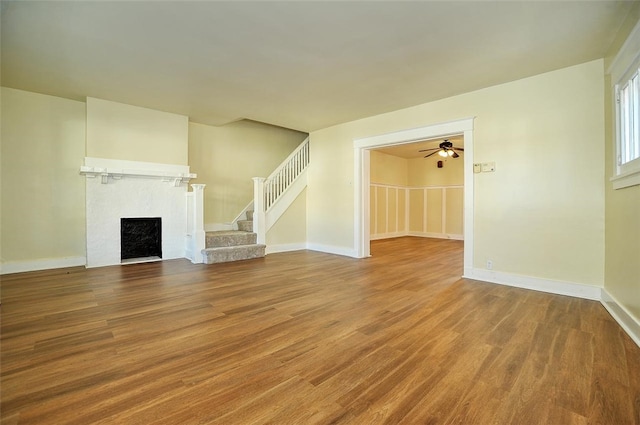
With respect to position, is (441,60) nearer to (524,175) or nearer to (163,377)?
(524,175)

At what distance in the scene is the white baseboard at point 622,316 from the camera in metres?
2.15

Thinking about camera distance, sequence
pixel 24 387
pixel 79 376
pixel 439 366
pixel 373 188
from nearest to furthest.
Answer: pixel 24 387 → pixel 79 376 → pixel 439 366 → pixel 373 188

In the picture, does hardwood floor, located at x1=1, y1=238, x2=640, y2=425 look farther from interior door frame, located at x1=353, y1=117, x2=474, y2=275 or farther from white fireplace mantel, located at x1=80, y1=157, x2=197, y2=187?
white fireplace mantel, located at x1=80, y1=157, x2=197, y2=187

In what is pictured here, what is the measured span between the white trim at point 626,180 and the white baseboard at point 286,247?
5.14m

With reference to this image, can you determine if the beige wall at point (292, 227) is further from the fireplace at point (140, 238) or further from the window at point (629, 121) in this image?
the window at point (629, 121)

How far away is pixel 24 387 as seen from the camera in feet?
5.17

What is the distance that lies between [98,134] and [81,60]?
1647 mm

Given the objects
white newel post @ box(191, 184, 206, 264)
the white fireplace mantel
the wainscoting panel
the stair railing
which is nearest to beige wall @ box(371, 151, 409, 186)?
the wainscoting panel

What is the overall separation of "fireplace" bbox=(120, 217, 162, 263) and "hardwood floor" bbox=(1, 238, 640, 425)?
5.36 feet

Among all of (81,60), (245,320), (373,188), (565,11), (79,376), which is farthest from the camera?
(373,188)

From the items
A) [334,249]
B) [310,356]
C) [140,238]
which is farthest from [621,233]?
[140,238]

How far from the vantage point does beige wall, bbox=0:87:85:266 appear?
4.22m

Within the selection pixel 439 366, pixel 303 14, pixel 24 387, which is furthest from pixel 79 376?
pixel 303 14

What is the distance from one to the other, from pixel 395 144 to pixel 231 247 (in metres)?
3.52
